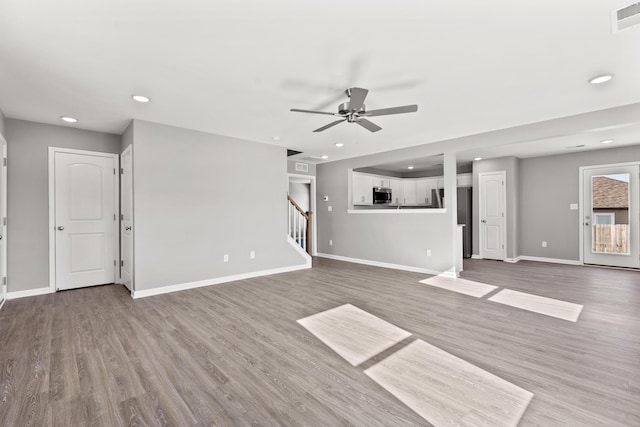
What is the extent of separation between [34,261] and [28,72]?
2798 millimetres

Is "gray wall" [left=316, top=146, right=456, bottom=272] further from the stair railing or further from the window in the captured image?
the window

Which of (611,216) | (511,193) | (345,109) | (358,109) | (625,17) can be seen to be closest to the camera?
(625,17)

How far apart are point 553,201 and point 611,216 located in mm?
1005

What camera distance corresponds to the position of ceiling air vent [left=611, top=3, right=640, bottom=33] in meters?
1.86

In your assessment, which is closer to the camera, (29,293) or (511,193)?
(29,293)

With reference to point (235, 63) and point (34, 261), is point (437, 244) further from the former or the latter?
point (34, 261)

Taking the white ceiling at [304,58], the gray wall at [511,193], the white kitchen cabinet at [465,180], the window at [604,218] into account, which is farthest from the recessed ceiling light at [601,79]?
the white kitchen cabinet at [465,180]

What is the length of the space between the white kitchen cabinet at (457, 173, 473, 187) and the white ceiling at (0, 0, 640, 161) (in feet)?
12.7

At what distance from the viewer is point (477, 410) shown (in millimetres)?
1697

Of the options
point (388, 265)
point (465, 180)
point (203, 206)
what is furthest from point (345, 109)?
point (465, 180)

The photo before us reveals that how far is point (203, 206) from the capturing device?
15.2 ft

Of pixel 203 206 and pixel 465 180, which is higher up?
pixel 465 180

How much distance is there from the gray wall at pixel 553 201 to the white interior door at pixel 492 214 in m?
0.61

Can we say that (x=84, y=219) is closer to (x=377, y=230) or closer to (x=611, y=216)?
(x=377, y=230)
